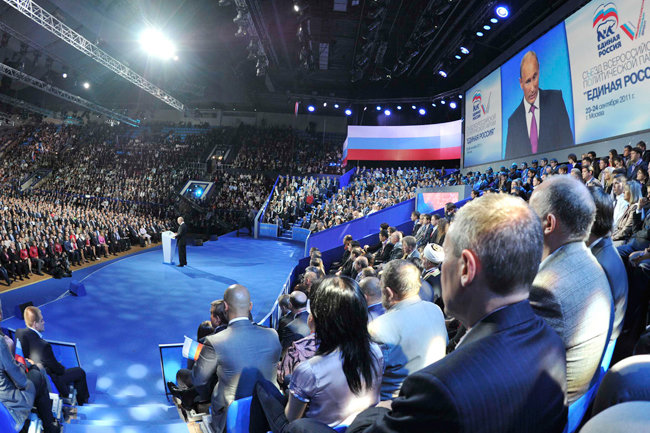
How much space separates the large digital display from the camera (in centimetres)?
813

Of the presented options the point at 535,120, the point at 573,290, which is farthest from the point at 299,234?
the point at 573,290

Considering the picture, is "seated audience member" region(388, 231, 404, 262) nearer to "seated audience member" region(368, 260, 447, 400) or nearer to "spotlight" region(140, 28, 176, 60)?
"seated audience member" region(368, 260, 447, 400)

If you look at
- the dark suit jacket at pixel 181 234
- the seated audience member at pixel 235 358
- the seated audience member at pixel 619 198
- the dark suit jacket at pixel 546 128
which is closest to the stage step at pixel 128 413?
the seated audience member at pixel 235 358

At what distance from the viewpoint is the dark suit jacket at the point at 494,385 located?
2.37ft

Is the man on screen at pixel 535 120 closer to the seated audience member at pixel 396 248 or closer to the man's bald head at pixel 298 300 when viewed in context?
the seated audience member at pixel 396 248

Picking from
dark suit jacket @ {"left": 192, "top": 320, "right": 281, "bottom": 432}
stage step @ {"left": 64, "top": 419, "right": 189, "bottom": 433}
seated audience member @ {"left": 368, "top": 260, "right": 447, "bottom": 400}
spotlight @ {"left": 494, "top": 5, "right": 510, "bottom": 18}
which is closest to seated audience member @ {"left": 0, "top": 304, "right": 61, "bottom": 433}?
stage step @ {"left": 64, "top": 419, "right": 189, "bottom": 433}

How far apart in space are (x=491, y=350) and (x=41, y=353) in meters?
4.61

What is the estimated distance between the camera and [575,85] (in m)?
9.94

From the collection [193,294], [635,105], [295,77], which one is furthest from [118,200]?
[635,105]

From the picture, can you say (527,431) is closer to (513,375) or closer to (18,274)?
(513,375)

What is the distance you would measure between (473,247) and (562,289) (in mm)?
530

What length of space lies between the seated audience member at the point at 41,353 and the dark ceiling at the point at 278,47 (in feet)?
37.8

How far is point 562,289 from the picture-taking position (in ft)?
4.06

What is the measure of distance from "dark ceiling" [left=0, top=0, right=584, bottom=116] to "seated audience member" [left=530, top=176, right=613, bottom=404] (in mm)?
11384
